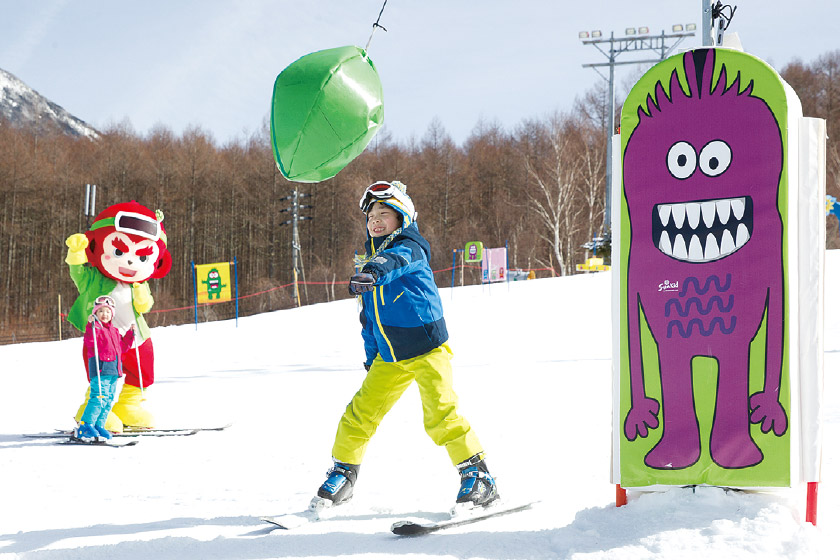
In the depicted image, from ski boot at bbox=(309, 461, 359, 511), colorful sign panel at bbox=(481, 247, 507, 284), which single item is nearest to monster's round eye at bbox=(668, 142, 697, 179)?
ski boot at bbox=(309, 461, 359, 511)

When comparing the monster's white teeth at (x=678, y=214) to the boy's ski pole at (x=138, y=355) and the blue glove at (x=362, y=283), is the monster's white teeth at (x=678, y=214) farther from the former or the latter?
the boy's ski pole at (x=138, y=355)

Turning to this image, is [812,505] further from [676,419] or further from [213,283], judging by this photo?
[213,283]

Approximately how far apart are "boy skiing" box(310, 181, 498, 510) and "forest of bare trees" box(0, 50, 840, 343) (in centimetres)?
3544

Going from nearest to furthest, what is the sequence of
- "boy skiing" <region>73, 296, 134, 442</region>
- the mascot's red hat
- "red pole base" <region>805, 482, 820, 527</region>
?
1. "red pole base" <region>805, 482, 820, 527</region>
2. "boy skiing" <region>73, 296, 134, 442</region>
3. the mascot's red hat

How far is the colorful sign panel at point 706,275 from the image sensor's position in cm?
283

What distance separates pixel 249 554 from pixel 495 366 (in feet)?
22.1

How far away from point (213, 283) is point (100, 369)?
12.9 meters

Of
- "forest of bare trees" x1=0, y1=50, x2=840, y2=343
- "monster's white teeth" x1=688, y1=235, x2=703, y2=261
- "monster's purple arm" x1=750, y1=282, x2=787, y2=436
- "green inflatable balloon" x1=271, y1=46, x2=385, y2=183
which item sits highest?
"forest of bare trees" x1=0, y1=50, x2=840, y2=343

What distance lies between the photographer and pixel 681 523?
106 inches

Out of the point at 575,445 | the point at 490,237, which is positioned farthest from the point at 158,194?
the point at 575,445

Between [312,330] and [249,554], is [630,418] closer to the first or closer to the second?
[249,554]

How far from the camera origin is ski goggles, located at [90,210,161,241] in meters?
6.73

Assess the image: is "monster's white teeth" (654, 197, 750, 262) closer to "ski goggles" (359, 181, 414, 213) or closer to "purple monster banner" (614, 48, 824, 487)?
"purple monster banner" (614, 48, 824, 487)

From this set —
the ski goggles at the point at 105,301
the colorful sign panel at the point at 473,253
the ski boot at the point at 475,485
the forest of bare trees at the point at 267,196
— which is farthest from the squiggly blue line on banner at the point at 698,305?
the forest of bare trees at the point at 267,196
